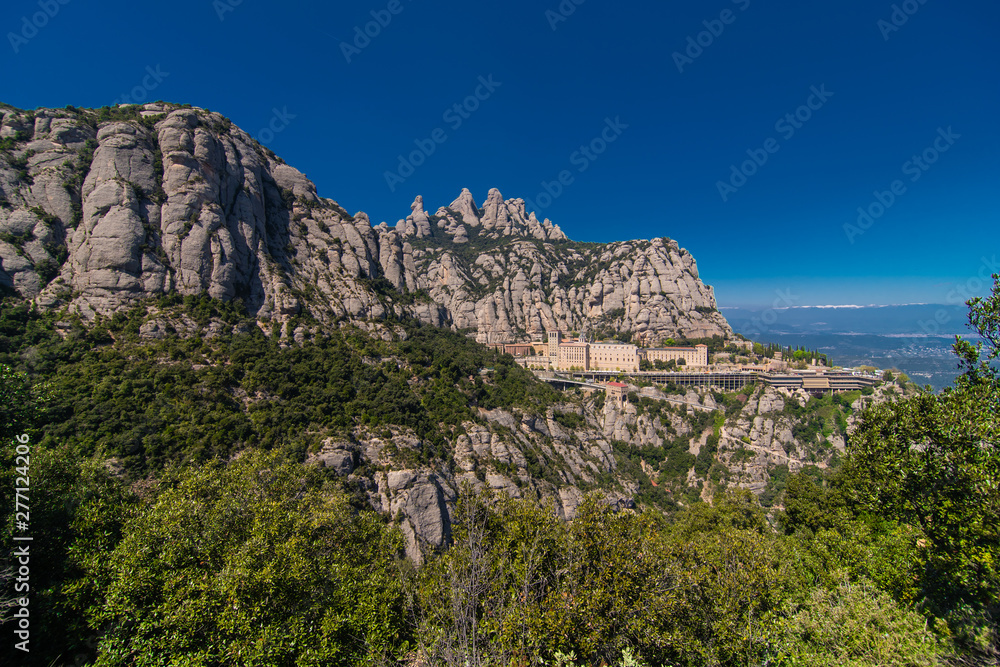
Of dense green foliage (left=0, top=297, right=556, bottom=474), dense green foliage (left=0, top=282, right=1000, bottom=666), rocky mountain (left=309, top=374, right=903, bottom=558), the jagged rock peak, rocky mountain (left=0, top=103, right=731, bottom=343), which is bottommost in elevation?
rocky mountain (left=309, top=374, right=903, bottom=558)

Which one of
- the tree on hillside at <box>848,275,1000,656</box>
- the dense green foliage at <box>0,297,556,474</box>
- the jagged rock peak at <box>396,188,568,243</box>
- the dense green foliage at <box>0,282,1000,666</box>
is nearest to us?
the dense green foliage at <box>0,282,1000,666</box>

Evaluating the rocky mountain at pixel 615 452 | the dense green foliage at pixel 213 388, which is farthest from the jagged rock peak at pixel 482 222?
the dense green foliage at pixel 213 388

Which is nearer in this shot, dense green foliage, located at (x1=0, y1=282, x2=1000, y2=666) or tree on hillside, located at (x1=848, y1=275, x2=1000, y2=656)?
dense green foliage, located at (x1=0, y1=282, x2=1000, y2=666)

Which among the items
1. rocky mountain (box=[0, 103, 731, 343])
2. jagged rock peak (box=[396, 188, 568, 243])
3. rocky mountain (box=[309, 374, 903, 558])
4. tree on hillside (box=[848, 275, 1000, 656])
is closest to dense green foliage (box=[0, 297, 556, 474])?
rocky mountain (box=[309, 374, 903, 558])

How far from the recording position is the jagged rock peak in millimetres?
177875

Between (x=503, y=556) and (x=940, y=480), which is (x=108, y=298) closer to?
(x=503, y=556)

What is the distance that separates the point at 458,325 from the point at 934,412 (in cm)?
12051

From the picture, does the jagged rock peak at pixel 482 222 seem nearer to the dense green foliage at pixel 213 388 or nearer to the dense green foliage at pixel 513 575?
the dense green foliage at pixel 213 388

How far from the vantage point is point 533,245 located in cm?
15038

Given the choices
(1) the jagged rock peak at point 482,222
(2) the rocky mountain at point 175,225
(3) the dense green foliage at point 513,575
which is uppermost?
(1) the jagged rock peak at point 482,222

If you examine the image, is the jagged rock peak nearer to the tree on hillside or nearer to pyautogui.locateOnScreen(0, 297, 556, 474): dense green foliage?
pyautogui.locateOnScreen(0, 297, 556, 474): dense green foliage

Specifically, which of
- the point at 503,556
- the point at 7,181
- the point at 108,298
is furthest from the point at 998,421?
the point at 7,181

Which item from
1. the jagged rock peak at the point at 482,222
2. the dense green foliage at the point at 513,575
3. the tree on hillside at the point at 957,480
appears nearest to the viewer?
the dense green foliage at the point at 513,575

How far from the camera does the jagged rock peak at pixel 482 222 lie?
177875 millimetres
